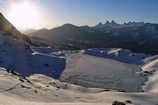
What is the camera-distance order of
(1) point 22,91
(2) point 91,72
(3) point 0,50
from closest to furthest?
(1) point 22,91 < (2) point 91,72 < (3) point 0,50

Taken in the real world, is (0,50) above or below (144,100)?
above

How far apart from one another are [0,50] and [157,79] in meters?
44.2

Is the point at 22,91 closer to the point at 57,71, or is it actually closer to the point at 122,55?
the point at 57,71

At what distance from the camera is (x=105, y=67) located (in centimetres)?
7488

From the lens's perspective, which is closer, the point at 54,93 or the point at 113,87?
the point at 54,93

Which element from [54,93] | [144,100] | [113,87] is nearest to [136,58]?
[113,87]

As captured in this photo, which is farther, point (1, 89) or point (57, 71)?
point (57, 71)

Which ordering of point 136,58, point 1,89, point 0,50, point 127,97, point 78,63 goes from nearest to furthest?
point 1,89 → point 127,97 → point 0,50 → point 78,63 → point 136,58

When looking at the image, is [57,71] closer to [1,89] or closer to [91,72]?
[91,72]

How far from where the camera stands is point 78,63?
78.7 meters

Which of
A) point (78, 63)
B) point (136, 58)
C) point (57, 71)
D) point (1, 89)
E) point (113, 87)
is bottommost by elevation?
point (1, 89)

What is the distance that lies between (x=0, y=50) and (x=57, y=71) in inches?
744

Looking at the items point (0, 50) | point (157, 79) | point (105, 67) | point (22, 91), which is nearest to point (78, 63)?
point (105, 67)

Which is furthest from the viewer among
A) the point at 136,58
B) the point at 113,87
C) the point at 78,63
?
the point at 136,58
